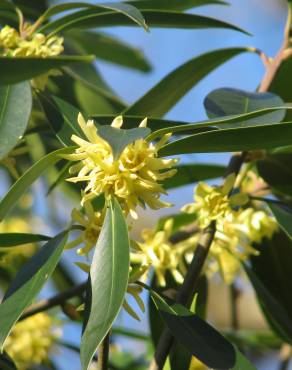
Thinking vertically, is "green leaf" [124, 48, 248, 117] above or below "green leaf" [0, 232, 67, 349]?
above

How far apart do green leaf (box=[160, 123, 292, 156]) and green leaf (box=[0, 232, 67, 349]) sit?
17 centimetres

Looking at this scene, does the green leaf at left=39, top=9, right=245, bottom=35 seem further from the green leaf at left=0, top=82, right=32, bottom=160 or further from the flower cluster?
the green leaf at left=0, top=82, right=32, bottom=160

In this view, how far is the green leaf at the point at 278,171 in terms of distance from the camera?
1251mm

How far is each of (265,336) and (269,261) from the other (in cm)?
53

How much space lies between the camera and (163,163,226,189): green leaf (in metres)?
1.47

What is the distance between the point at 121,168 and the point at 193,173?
65cm

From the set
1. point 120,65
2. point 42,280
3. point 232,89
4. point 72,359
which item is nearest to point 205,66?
point 232,89

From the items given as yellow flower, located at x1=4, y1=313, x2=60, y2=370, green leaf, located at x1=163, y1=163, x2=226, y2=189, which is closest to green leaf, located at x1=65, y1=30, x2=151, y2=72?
green leaf, located at x1=163, y1=163, x2=226, y2=189

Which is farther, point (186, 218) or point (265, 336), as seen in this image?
point (265, 336)

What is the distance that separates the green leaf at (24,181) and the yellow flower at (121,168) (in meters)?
0.02

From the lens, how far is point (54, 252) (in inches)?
35.7

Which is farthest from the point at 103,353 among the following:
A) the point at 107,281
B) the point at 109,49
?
the point at 109,49

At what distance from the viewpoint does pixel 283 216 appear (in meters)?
1.09

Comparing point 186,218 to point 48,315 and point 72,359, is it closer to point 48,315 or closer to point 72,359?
point 48,315
